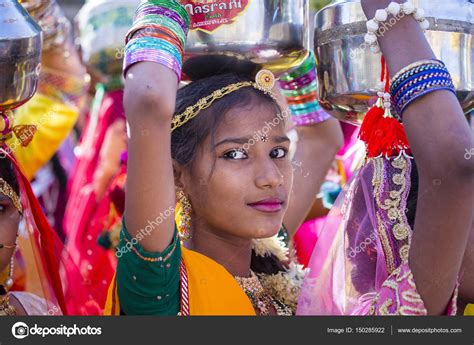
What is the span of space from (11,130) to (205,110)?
0.65 m

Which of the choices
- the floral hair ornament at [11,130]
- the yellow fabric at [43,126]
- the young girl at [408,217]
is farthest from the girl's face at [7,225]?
the yellow fabric at [43,126]

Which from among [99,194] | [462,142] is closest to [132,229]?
[462,142]

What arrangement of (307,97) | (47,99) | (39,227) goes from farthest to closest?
(47,99), (307,97), (39,227)

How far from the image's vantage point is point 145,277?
2.26m

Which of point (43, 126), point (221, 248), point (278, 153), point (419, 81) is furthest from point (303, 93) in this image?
point (43, 126)

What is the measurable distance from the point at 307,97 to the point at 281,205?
0.86 meters

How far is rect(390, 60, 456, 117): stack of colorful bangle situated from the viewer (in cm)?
205

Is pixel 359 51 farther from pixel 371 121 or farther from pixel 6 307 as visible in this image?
pixel 6 307

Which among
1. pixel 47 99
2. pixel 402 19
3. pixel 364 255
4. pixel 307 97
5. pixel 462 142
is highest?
pixel 47 99

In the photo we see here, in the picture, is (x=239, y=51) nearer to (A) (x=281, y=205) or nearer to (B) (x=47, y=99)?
(A) (x=281, y=205)

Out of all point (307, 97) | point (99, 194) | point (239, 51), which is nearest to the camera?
point (239, 51)

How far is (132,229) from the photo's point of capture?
2.21 meters

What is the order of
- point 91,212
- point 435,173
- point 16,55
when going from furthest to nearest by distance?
point 91,212
point 16,55
point 435,173

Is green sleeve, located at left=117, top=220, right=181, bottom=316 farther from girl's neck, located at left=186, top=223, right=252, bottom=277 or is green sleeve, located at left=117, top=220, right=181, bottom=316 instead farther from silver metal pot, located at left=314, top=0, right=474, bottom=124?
silver metal pot, located at left=314, top=0, right=474, bottom=124
